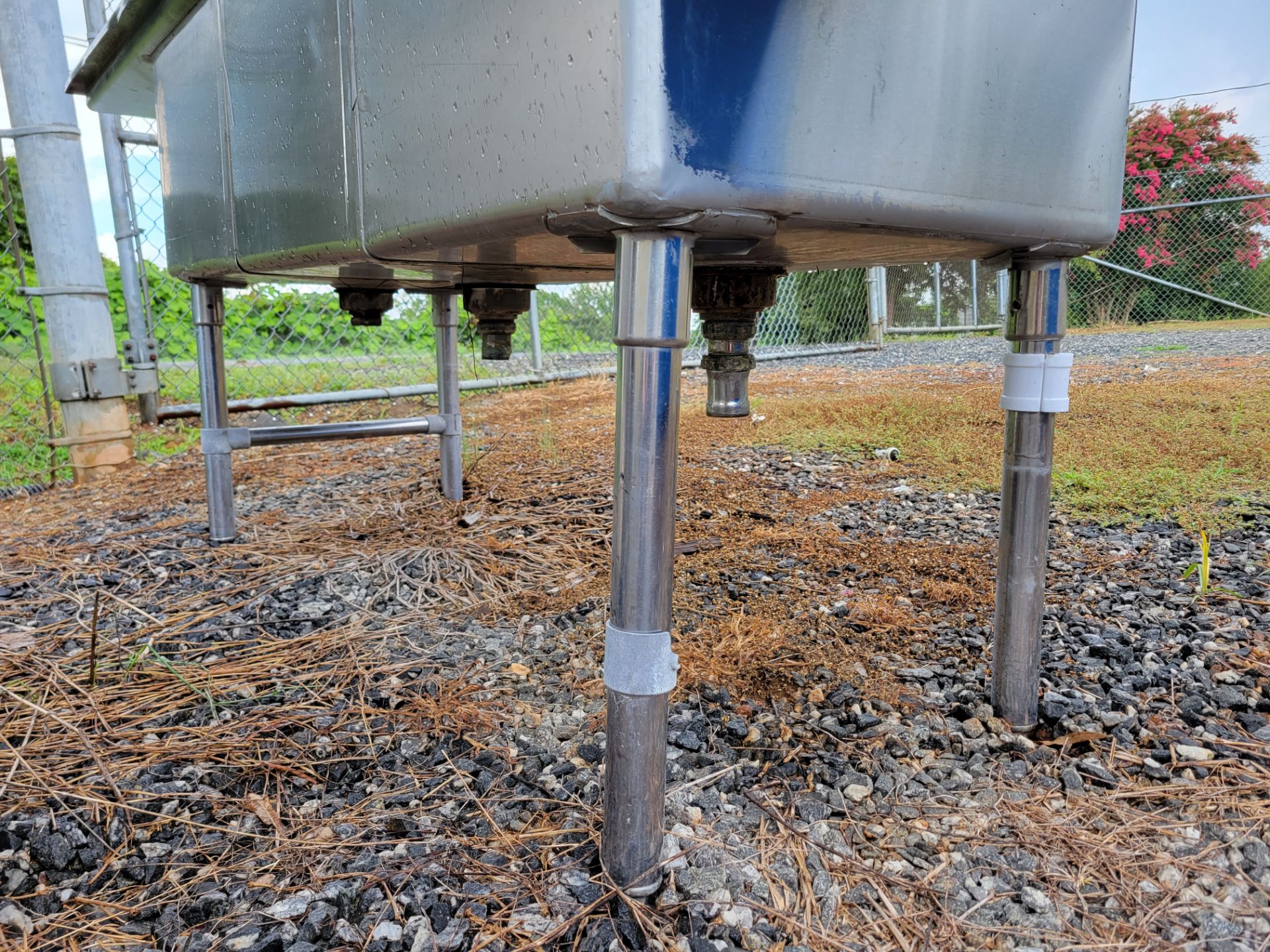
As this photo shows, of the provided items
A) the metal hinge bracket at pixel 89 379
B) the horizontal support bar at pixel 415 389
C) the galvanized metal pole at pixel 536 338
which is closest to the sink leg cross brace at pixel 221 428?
the horizontal support bar at pixel 415 389

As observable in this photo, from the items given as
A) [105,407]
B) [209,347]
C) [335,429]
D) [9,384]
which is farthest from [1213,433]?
[9,384]

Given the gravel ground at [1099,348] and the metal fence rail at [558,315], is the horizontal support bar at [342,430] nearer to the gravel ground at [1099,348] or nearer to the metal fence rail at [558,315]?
the metal fence rail at [558,315]

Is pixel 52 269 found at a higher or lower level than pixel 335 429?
higher

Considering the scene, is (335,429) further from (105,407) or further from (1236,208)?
(1236,208)

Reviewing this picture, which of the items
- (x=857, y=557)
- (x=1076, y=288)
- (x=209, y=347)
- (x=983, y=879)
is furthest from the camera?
(x=1076, y=288)

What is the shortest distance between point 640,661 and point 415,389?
390 centimetres

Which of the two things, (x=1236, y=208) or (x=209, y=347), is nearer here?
(x=209, y=347)

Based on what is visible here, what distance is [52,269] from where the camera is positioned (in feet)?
9.28

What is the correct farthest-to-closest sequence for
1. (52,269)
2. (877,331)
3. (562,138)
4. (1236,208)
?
(1236,208)
(877,331)
(52,269)
(562,138)

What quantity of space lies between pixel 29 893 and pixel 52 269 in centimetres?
A: 268

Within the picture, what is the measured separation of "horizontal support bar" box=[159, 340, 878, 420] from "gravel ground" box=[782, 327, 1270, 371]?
0.18 metres

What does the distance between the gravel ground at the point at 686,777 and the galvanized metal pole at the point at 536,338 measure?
372 cm

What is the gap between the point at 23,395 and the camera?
3447mm

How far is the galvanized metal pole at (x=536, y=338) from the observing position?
17.6ft
